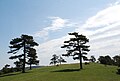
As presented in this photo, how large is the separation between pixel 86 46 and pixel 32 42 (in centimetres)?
1829

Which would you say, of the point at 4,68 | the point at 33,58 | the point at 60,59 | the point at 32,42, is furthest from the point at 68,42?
the point at 60,59

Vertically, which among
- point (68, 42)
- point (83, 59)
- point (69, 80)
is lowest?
point (69, 80)

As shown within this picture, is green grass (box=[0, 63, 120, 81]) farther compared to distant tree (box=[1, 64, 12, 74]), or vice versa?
distant tree (box=[1, 64, 12, 74])

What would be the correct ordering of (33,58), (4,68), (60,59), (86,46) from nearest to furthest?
1. (86,46)
2. (33,58)
3. (4,68)
4. (60,59)

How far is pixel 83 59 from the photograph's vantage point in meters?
78.8

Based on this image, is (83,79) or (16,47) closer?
(83,79)

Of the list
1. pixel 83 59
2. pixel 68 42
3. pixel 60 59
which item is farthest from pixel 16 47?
pixel 60 59

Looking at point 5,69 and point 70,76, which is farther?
point 5,69

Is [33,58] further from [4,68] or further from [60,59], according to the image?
[60,59]

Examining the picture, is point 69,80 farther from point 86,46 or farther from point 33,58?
point 33,58

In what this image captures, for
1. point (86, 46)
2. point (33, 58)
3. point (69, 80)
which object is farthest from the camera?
point (33, 58)

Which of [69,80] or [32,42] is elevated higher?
[32,42]

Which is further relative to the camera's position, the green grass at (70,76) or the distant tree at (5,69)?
the distant tree at (5,69)

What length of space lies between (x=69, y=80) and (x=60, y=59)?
4493 inches
